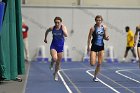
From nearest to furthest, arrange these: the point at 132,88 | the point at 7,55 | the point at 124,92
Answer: the point at 124,92 → the point at 132,88 → the point at 7,55

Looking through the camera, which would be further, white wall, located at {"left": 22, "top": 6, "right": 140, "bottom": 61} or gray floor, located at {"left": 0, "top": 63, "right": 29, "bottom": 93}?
white wall, located at {"left": 22, "top": 6, "right": 140, "bottom": 61}

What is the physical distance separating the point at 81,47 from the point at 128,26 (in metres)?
3.19

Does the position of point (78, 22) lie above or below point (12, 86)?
above

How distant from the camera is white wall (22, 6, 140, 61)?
2614 centimetres

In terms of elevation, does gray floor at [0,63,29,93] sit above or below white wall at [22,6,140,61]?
below

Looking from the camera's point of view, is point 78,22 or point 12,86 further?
point 78,22

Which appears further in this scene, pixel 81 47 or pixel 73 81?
pixel 81 47

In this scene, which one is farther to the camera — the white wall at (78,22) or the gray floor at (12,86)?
the white wall at (78,22)

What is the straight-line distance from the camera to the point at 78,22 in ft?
87.1

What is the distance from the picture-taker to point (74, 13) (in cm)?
2650

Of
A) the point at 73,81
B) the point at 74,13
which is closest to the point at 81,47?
the point at 74,13

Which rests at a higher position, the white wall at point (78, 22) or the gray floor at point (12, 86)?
the white wall at point (78, 22)

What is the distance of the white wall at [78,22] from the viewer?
26.1m

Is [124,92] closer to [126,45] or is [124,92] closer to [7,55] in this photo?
[7,55]
